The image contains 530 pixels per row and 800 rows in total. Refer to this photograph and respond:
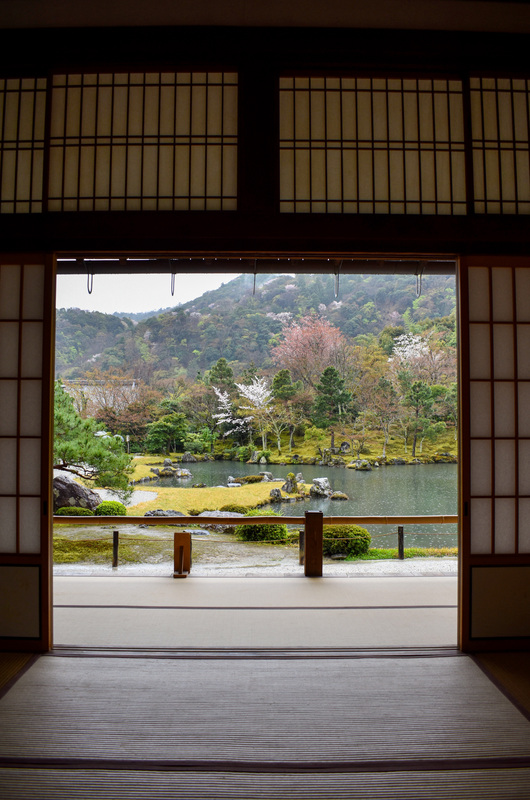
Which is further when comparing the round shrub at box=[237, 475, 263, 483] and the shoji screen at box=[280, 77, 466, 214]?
the round shrub at box=[237, 475, 263, 483]

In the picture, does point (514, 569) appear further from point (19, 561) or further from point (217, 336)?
point (217, 336)

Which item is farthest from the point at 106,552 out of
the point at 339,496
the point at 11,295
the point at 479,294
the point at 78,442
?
the point at 479,294

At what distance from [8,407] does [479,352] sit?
9.16 ft

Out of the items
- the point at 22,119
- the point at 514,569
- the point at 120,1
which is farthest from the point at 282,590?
the point at 120,1

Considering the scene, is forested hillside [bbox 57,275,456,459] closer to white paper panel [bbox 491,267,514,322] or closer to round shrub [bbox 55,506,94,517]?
round shrub [bbox 55,506,94,517]

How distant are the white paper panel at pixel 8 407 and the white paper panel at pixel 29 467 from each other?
11 cm

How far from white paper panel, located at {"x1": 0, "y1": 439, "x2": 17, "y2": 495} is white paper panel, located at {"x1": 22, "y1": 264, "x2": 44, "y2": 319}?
751 millimetres

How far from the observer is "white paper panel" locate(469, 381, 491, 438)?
2.76 m

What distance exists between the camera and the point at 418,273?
3953 millimetres

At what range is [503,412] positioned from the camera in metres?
2.77

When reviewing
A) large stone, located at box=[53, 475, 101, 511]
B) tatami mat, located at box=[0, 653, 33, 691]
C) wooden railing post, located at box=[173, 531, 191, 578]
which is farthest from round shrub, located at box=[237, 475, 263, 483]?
tatami mat, located at box=[0, 653, 33, 691]

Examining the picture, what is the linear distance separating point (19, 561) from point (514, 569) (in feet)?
9.13

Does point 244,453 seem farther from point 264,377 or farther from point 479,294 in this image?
point 479,294

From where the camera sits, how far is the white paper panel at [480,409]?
9.04 feet
